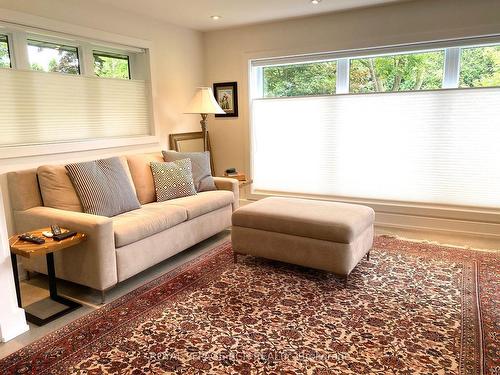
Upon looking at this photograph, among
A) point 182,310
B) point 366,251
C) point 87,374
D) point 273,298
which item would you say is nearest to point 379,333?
point 273,298

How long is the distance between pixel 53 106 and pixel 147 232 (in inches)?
58.0

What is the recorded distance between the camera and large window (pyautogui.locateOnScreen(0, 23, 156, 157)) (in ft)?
10.1

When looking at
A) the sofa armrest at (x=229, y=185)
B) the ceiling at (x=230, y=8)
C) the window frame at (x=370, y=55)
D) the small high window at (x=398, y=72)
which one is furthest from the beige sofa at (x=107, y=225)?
the small high window at (x=398, y=72)

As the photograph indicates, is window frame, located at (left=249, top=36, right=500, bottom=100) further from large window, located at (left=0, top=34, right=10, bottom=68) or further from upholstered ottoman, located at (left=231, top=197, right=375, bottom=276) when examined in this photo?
large window, located at (left=0, top=34, right=10, bottom=68)

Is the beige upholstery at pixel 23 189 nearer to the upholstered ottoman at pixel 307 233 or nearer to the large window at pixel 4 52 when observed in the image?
the large window at pixel 4 52

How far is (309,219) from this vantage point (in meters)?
2.88

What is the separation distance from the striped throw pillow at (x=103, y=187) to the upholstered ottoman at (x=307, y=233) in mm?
960

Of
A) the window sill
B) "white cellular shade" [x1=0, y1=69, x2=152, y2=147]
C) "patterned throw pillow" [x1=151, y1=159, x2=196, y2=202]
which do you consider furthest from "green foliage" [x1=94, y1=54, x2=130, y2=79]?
"patterned throw pillow" [x1=151, y1=159, x2=196, y2=202]

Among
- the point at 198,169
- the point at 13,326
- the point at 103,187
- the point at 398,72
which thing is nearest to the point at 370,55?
the point at 398,72

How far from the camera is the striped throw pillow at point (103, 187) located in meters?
2.98

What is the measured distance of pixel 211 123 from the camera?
16.9ft

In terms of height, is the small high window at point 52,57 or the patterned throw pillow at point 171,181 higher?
the small high window at point 52,57

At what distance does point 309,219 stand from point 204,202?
3.76ft

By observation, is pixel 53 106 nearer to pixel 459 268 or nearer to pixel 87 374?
pixel 87 374
